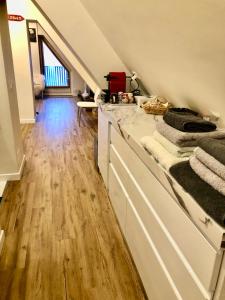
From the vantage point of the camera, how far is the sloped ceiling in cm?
248

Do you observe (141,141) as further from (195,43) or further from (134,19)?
(134,19)

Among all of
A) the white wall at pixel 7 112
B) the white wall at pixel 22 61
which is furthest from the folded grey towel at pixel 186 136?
the white wall at pixel 22 61

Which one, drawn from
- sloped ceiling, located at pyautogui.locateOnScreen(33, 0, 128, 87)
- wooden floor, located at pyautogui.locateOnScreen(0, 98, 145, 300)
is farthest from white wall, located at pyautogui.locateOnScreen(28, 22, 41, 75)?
sloped ceiling, located at pyautogui.locateOnScreen(33, 0, 128, 87)

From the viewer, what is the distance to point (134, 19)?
1.55m

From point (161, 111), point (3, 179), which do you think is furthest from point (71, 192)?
point (161, 111)

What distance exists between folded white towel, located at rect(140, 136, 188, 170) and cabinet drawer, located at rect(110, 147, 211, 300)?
276 millimetres

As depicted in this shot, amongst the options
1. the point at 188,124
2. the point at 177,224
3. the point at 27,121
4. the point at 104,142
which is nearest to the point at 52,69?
the point at 27,121

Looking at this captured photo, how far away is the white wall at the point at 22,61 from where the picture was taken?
450cm

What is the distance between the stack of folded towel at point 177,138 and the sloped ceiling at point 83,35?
162 cm

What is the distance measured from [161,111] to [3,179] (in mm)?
1885

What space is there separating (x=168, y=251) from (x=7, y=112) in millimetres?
2190

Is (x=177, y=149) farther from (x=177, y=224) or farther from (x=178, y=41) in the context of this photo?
(x=178, y=41)

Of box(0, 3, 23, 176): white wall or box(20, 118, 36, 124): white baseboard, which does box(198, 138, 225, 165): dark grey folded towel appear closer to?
box(0, 3, 23, 176): white wall

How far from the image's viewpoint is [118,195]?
6.77ft
